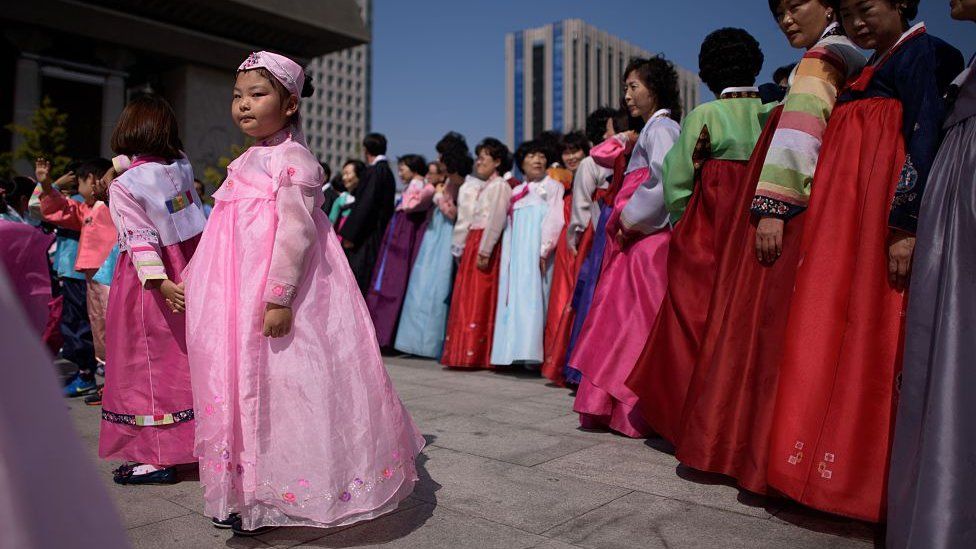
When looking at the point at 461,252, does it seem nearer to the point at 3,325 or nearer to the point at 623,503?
the point at 623,503

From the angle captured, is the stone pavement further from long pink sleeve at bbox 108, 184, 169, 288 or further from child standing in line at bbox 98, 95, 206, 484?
long pink sleeve at bbox 108, 184, 169, 288

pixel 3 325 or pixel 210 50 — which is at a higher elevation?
pixel 210 50

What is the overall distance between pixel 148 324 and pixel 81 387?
7.74 feet

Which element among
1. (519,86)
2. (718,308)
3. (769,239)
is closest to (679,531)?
(718,308)

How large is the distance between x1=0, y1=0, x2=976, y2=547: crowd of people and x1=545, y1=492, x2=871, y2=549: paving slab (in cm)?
13

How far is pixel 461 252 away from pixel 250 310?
4291 mm

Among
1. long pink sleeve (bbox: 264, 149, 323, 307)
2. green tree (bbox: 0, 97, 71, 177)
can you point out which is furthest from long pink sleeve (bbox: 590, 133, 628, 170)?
green tree (bbox: 0, 97, 71, 177)

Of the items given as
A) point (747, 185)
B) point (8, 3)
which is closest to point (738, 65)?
point (747, 185)

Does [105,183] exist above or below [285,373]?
above

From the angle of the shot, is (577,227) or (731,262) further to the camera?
(577,227)

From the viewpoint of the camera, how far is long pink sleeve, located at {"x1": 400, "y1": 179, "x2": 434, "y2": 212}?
697 centimetres

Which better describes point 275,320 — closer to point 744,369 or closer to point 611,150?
point 744,369

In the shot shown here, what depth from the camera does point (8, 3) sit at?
1405 centimetres

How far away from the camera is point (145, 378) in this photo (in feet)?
9.19
